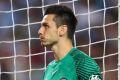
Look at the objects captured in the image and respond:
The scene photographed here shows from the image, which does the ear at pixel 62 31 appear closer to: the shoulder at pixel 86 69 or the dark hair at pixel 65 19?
the dark hair at pixel 65 19

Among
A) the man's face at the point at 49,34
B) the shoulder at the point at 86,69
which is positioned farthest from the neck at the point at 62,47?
the shoulder at the point at 86,69

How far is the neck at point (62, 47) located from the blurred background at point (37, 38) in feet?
3.09

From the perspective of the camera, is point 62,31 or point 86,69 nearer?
point 86,69

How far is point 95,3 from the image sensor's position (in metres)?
2.66

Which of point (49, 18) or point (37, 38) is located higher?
point (49, 18)

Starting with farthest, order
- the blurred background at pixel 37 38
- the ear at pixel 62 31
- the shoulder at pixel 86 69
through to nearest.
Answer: the blurred background at pixel 37 38 < the ear at pixel 62 31 < the shoulder at pixel 86 69

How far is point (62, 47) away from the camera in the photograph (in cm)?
162

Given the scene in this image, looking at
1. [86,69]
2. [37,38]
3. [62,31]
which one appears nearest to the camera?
[86,69]

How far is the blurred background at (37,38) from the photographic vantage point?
261cm

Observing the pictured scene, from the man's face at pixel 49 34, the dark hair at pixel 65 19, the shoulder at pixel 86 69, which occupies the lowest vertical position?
the shoulder at pixel 86 69

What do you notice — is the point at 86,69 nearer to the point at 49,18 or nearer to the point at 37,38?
the point at 49,18

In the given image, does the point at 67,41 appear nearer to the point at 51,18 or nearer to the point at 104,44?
the point at 51,18

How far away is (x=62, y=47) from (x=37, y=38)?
1.17 metres

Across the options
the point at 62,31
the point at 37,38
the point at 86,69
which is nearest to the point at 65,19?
the point at 62,31
